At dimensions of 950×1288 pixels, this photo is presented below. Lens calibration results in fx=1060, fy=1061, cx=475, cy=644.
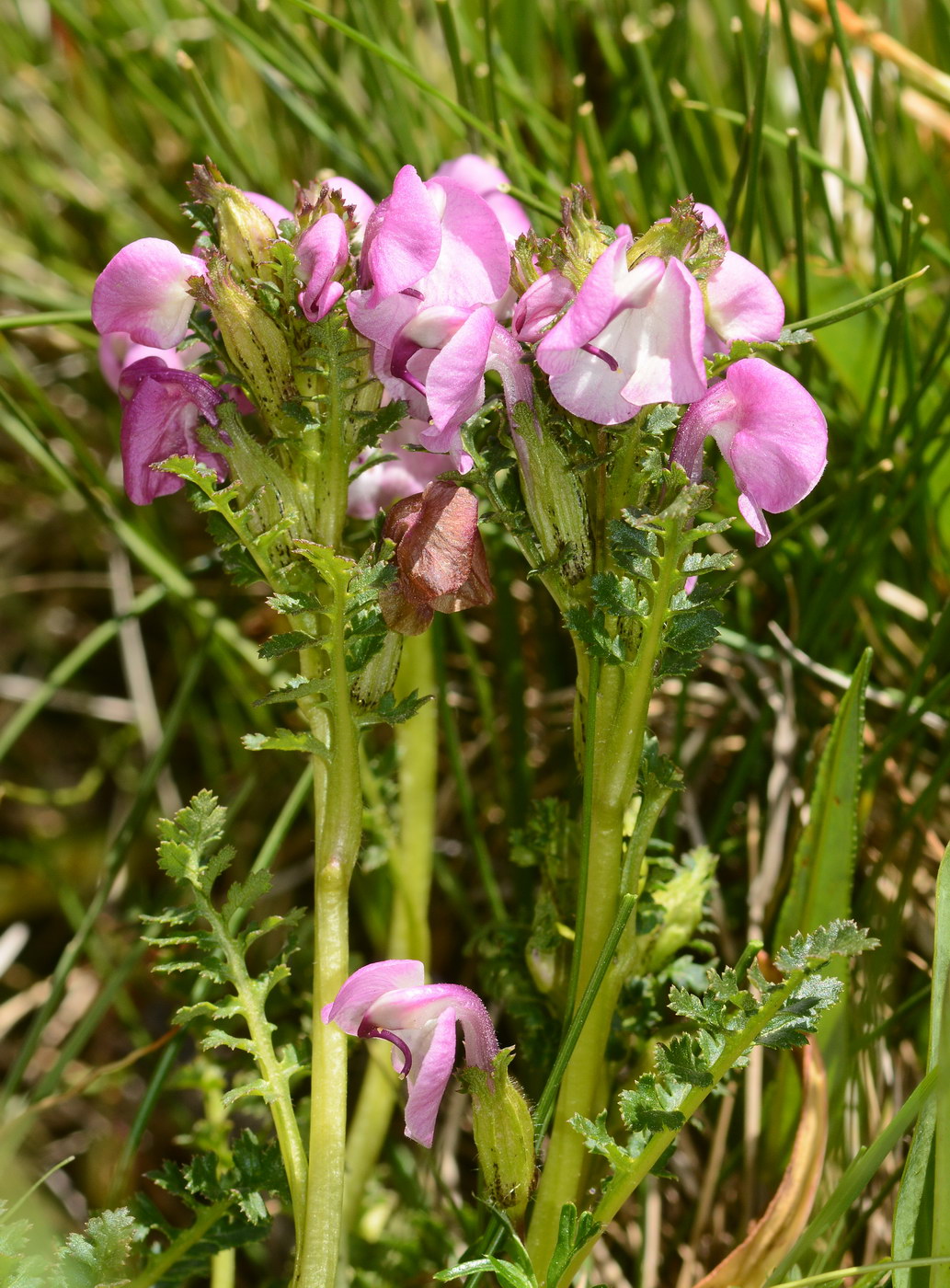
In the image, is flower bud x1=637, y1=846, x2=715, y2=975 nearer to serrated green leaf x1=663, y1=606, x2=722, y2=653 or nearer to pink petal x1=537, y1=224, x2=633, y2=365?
serrated green leaf x1=663, y1=606, x2=722, y2=653

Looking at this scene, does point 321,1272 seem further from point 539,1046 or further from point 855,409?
point 855,409

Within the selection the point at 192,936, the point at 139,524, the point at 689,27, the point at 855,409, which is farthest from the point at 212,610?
the point at 689,27

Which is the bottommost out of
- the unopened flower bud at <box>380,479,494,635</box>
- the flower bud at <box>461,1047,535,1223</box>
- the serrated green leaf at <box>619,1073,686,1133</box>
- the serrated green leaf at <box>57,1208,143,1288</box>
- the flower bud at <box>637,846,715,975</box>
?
the serrated green leaf at <box>57,1208,143,1288</box>


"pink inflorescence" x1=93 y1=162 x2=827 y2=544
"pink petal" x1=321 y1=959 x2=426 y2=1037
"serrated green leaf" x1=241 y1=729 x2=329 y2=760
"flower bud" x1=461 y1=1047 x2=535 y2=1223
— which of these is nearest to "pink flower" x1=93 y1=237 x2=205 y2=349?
"pink inflorescence" x1=93 y1=162 x2=827 y2=544

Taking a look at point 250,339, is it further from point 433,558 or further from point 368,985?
point 368,985

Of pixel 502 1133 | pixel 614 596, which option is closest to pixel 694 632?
pixel 614 596

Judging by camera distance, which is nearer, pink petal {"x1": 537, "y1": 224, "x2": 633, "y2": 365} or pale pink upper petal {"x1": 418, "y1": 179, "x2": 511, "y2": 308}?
pink petal {"x1": 537, "y1": 224, "x2": 633, "y2": 365}
